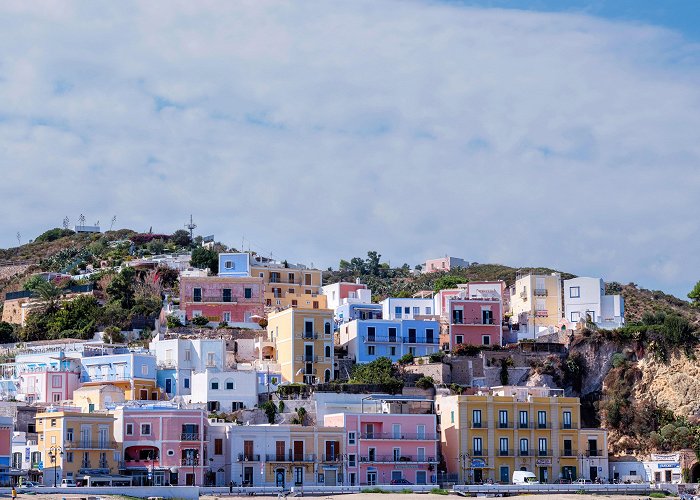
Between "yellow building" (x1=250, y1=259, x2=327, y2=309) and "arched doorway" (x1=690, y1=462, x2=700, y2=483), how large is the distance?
28.8 meters

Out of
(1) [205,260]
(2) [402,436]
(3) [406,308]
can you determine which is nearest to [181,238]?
(1) [205,260]

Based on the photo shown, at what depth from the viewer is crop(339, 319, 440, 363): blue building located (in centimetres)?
8012

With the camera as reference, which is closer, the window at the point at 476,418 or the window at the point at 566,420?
the window at the point at 476,418

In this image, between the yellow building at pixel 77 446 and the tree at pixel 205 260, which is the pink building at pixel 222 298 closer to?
the tree at pixel 205 260


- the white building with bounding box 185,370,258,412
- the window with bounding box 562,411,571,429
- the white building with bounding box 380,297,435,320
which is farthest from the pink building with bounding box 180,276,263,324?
the window with bounding box 562,411,571,429

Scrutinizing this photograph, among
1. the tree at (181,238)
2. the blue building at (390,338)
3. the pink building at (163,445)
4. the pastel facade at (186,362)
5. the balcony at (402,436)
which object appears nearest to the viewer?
the pink building at (163,445)

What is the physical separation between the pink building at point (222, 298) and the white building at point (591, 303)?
20.3 meters

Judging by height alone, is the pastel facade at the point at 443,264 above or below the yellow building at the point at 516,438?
above

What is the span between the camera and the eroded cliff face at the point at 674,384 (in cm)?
7525

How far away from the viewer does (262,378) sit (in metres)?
73.9

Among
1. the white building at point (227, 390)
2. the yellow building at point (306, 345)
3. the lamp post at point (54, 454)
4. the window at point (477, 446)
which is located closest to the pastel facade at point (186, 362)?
the white building at point (227, 390)

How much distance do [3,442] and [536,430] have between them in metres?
→ 27.9

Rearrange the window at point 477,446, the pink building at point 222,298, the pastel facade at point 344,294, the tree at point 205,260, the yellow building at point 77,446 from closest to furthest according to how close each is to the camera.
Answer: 1. the yellow building at point 77,446
2. the window at point 477,446
3. the pink building at point 222,298
4. the pastel facade at point 344,294
5. the tree at point 205,260

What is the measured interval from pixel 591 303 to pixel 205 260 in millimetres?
27558
